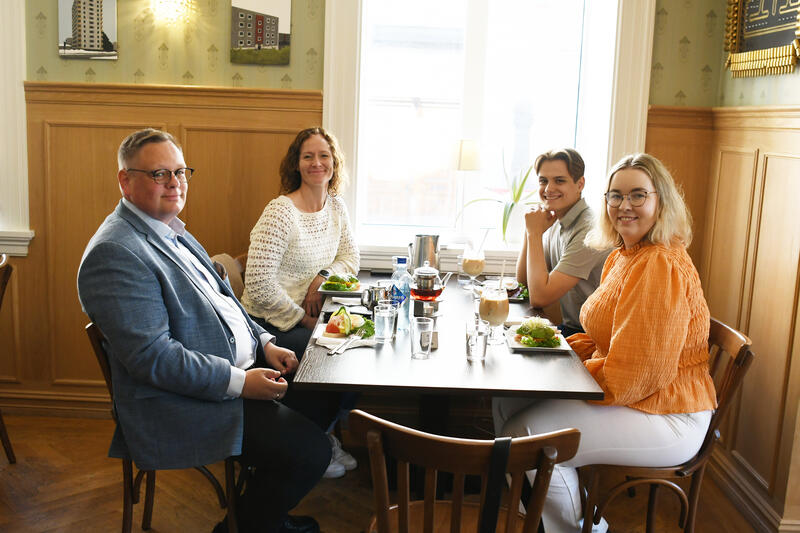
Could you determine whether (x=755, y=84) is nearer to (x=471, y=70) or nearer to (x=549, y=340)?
(x=471, y=70)

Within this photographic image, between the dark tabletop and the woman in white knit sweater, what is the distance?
1.81 ft

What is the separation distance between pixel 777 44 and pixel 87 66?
2827 mm

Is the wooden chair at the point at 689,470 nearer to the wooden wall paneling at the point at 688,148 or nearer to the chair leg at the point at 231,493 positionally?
the chair leg at the point at 231,493

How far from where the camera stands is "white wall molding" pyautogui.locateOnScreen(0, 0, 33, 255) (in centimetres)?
333

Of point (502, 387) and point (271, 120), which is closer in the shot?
point (502, 387)

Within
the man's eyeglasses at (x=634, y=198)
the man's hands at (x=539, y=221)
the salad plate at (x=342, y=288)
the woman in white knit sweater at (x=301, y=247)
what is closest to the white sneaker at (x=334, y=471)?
the woman in white knit sweater at (x=301, y=247)

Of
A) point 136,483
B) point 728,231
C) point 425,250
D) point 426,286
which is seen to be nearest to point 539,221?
point 425,250

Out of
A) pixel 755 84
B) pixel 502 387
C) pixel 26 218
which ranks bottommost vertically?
pixel 502 387

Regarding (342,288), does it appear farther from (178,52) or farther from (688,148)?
(688,148)

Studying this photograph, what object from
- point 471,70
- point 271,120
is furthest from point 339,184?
point 471,70


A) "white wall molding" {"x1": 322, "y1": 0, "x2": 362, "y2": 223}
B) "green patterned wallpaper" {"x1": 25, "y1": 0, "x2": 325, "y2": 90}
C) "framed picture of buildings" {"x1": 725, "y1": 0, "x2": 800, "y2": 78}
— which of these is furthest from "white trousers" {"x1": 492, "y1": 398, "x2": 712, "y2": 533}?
"green patterned wallpaper" {"x1": 25, "y1": 0, "x2": 325, "y2": 90}

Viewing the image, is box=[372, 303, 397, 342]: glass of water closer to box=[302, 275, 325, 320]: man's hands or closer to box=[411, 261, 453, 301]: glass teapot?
box=[411, 261, 453, 301]: glass teapot

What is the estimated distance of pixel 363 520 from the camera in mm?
2713

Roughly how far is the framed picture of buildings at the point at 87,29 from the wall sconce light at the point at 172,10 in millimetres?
183
